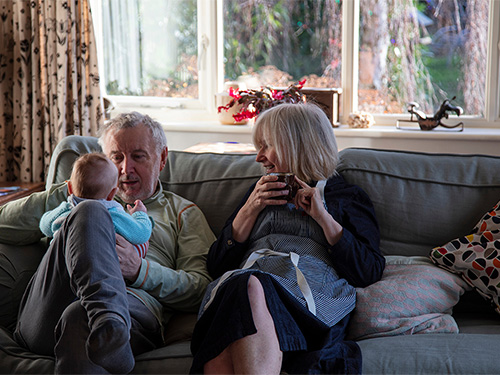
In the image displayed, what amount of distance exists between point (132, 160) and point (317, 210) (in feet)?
2.23

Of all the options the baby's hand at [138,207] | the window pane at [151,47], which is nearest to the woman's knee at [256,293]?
the baby's hand at [138,207]

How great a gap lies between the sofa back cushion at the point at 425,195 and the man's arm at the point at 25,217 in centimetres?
101

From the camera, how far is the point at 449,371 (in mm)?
1517

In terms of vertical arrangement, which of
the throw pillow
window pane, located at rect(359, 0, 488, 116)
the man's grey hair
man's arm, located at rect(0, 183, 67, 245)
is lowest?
the throw pillow

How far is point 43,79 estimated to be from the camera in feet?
12.5

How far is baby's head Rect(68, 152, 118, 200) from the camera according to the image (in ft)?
5.60

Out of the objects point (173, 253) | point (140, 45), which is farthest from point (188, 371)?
point (140, 45)

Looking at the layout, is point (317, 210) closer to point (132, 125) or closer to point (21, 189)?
point (132, 125)

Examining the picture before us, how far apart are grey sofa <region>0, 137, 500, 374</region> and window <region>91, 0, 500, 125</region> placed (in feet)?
5.76

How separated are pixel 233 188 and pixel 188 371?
0.77 meters

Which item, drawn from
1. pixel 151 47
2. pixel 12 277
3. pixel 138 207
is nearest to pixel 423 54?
pixel 151 47

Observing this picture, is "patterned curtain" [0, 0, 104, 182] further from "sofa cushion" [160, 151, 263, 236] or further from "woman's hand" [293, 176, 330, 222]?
"woman's hand" [293, 176, 330, 222]

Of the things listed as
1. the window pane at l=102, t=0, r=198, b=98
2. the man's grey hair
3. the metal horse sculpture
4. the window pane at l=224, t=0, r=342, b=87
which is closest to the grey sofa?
the man's grey hair

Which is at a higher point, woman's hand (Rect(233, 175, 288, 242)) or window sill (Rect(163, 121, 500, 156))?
window sill (Rect(163, 121, 500, 156))
